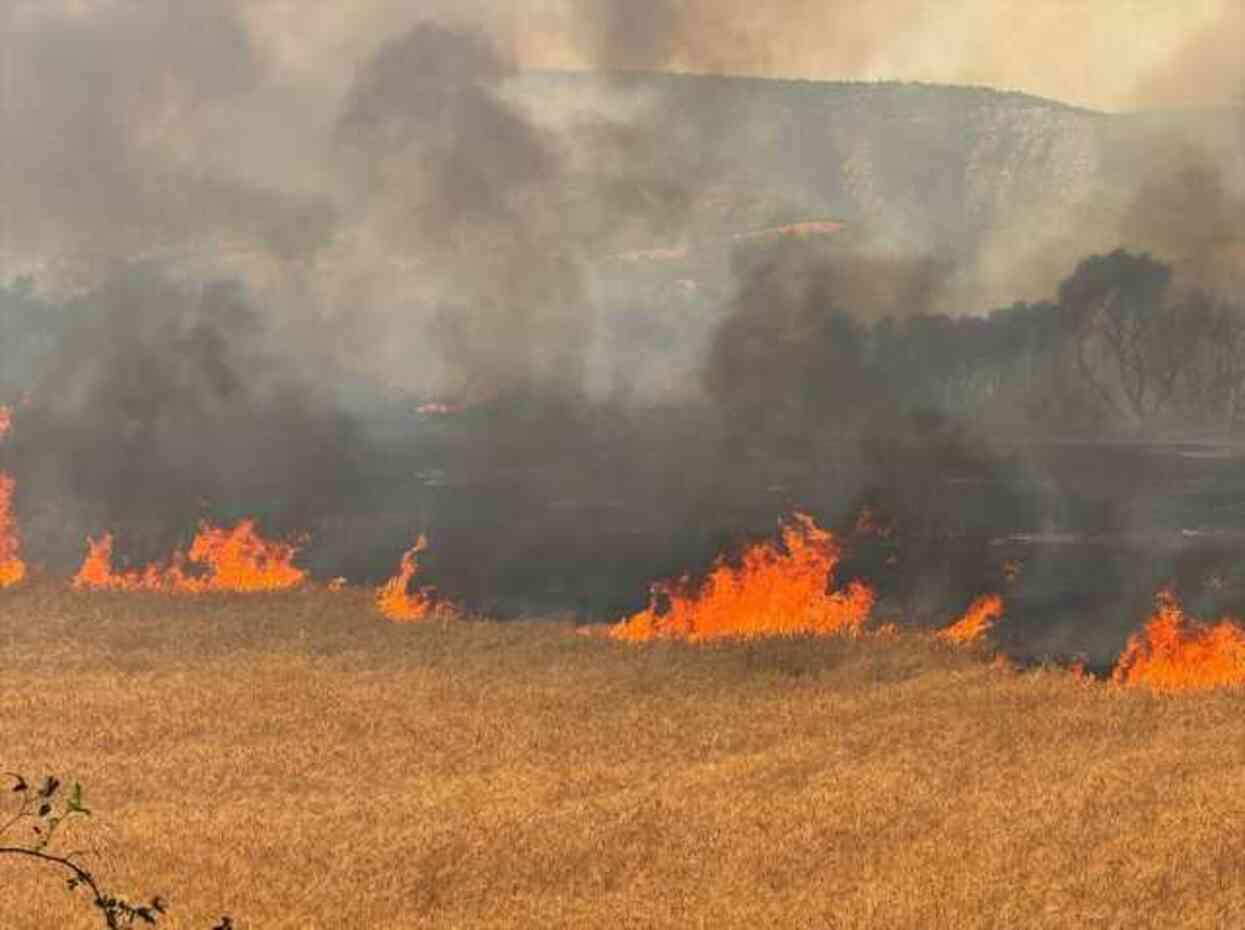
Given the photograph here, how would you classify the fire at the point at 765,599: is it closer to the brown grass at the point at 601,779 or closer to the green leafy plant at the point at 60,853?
the brown grass at the point at 601,779

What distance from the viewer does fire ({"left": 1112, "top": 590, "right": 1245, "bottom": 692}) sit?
45.0 meters

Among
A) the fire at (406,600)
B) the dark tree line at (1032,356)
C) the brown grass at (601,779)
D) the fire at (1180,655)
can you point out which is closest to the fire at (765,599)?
the brown grass at (601,779)

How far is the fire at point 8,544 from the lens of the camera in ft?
203

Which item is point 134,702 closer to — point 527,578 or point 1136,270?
point 527,578

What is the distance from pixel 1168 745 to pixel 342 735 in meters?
17.0

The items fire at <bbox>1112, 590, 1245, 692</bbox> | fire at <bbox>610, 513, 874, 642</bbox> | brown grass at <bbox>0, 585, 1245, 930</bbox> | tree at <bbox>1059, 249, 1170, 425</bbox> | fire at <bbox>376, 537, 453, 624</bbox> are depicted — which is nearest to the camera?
brown grass at <bbox>0, 585, 1245, 930</bbox>

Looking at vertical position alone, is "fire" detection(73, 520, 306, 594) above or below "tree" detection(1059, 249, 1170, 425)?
below

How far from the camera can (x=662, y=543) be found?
189 feet

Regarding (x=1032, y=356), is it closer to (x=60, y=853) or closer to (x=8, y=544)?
(x=8, y=544)

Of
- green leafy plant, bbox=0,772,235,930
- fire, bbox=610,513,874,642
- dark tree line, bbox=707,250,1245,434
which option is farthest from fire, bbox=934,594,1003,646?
green leafy plant, bbox=0,772,235,930

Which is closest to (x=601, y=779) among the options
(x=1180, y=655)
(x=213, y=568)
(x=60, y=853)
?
(x=60, y=853)

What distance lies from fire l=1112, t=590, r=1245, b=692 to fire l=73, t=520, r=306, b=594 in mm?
25614

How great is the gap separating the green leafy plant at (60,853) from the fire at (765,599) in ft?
61.0

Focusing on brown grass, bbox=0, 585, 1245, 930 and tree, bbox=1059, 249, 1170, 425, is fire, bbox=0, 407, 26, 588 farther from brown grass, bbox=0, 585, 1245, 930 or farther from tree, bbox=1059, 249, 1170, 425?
tree, bbox=1059, 249, 1170, 425
